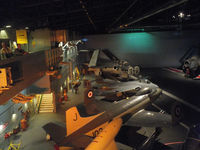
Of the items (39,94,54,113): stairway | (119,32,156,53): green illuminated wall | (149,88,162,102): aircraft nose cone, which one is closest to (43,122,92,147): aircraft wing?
(39,94,54,113): stairway

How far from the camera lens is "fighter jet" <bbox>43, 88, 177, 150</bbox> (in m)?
11.4

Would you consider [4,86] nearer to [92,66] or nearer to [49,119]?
[49,119]

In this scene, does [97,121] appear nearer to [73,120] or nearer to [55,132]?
[73,120]

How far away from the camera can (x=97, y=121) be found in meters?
12.7

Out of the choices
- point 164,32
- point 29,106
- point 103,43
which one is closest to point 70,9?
point 29,106

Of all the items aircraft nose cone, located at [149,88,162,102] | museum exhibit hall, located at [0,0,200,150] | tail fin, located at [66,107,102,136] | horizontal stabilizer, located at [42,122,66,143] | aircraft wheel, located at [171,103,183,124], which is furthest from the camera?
aircraft nose cone, located at [149,88,162,102]

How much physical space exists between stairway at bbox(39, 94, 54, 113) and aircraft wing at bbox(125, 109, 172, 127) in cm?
1074

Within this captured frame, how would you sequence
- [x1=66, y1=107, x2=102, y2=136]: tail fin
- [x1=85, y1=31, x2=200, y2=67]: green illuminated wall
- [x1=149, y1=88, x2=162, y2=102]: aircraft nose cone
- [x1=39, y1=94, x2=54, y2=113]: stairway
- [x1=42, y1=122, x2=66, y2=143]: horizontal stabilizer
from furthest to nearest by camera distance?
[x1=85, y1=31, x2=200, y2=67]: green illuminated wall
[x1=39, y1=94, x2=54, y2=113]: stairway
[x1=149, y1=88, x2=162, y2=102]: aircraft nose cone
[x1=42, y1=122, x2=66, y2=143]: horizontal stabilizer
[x1=66, y1=107, x2=102, y2=136]: tail fin

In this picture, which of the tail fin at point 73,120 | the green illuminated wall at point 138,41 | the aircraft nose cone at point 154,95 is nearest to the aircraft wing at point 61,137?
the tail fin at point 73,120

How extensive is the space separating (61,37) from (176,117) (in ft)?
66.0

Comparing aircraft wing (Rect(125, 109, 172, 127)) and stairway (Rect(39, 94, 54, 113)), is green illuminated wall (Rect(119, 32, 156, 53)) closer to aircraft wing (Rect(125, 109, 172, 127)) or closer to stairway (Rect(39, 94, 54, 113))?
stairway (Rect(39, 94, 54, 113))

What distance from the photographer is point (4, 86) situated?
9570 mm

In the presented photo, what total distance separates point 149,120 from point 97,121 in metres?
5.52

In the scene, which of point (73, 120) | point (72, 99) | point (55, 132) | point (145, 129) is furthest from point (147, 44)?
point (55, 132)
